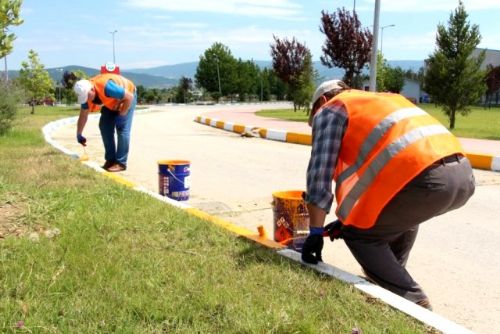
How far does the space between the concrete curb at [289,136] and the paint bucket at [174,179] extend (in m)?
5.87

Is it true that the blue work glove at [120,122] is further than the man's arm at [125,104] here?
Yes

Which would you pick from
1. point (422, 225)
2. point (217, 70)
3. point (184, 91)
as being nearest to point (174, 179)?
point (422, 225)

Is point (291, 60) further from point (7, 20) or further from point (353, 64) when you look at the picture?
point (7, 20)

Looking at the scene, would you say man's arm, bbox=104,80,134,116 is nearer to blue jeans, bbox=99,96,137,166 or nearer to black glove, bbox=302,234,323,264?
blue jeans, bbox=99,96,137,166

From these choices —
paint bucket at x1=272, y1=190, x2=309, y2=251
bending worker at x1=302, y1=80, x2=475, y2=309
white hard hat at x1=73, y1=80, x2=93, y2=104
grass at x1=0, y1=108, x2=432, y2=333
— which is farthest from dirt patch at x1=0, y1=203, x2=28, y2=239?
white hard hat at x1=73, y1=80, x2=93, y2=104

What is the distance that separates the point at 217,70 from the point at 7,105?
176 feet

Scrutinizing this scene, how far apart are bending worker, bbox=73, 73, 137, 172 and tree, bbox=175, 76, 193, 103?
207 ft

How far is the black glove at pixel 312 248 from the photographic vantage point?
341 centimetres

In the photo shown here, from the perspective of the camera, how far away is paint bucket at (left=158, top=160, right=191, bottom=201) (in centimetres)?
605

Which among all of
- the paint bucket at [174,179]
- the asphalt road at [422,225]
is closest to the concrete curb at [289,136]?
the asphalt road at [422,225]

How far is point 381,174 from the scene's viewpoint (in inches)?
121

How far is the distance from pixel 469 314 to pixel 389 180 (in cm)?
107

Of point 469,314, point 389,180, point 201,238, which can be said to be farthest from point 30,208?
point 469,314

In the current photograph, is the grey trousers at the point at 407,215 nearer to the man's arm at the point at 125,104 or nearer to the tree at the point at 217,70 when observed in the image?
the man's arm at the point at 125,104
